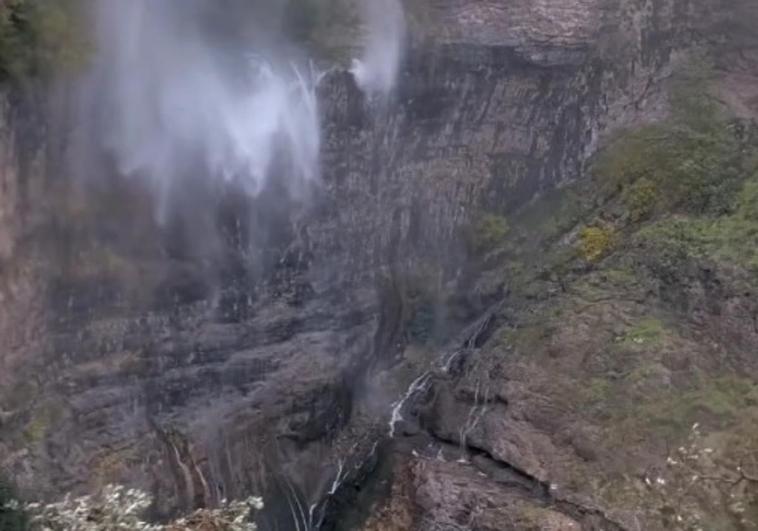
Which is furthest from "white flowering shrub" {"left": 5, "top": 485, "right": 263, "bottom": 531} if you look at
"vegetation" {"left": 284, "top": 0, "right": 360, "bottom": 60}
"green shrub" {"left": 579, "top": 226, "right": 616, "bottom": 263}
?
"vegetation" {"left": 284, "top": 0, "right": 360, "bottom": 60}

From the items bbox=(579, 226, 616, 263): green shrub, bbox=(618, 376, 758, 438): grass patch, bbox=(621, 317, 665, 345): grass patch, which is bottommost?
bbox=(618, 376, 758, 438): grass patch

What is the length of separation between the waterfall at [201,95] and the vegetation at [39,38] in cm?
63

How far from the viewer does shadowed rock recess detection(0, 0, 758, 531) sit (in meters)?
15.2

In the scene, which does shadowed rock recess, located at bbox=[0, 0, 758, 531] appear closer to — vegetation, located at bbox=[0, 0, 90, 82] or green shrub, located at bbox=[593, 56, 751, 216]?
green shrub, located at bbox=[593, 56, 751, 216]

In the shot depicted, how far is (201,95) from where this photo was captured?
1825 cm

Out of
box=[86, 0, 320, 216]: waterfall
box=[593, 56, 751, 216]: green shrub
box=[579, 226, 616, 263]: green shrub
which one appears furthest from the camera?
box=[579, 226, 616, 263]: green shrub

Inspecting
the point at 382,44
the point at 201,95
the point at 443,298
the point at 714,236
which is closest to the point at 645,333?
the point at 714,236

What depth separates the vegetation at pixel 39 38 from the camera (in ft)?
46.7

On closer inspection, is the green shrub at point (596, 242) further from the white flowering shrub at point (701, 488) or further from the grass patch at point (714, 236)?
the white flowering shrub at point (701, 488)

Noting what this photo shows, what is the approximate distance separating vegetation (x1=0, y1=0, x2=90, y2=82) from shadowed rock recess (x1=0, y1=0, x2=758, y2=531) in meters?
0.57

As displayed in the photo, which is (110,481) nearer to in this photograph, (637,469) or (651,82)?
(637,469)

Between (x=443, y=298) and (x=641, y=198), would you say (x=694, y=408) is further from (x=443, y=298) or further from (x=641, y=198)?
(x=443, y=298)

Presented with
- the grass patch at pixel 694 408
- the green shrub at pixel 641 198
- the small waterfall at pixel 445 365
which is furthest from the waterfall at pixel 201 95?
the grass patch at pixel 694 408

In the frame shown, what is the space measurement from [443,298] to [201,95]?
22.6ft
